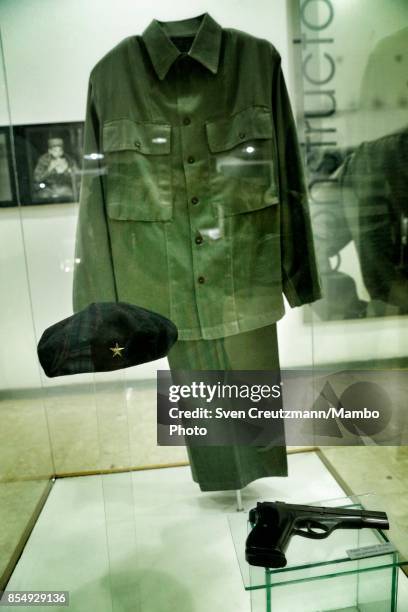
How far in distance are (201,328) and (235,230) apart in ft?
1.02

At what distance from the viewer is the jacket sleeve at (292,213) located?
1.42 metres

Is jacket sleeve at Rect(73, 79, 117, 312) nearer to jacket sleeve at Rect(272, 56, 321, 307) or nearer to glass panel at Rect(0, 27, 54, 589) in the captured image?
glass panel at Rect(0, 27, 54, 589)

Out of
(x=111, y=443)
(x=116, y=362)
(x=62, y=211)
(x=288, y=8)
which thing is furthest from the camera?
(x=111, y=443)

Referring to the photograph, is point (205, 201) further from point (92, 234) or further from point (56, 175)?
point (56, 175)

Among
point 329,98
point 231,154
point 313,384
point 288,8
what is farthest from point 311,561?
point 288,8

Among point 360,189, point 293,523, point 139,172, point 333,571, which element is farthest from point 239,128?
point 333,571

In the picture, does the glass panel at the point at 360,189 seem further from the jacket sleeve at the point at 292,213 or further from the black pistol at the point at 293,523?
the black pistol at the point at 293,523

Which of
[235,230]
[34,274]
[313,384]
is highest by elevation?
[235,230]

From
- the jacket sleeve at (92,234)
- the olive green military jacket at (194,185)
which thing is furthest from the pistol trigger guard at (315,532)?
the jacket sleeve at (92,234)

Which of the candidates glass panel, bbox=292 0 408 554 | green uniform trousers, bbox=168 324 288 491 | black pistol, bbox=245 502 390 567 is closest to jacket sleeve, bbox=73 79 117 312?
green uniform trousers, bbox=168 324 288 491

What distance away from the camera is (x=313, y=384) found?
1.67m

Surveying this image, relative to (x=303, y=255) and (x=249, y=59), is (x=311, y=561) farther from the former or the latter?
(x=249, y=59)

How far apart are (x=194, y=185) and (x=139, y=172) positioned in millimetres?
163

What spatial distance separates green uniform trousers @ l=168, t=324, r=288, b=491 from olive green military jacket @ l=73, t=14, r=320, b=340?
0.06m
